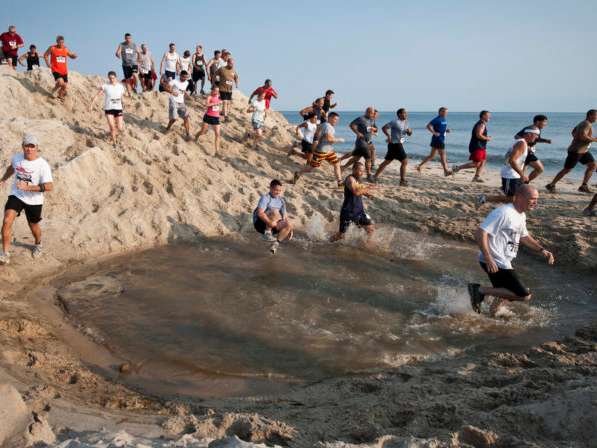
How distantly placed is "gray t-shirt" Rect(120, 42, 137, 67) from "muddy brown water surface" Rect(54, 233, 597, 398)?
7.34 m

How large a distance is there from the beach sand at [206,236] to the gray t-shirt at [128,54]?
1151mm

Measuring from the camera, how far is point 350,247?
27.8 ft

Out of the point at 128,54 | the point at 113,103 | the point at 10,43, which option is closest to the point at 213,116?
the point at 113,103

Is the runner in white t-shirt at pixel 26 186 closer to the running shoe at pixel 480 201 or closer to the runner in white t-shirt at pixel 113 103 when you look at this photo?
the runner in white t-shirt at pixel 113 103

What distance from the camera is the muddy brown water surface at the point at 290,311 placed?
4809mm

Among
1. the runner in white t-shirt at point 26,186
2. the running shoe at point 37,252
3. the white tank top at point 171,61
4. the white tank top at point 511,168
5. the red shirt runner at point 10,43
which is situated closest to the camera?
the runner in white t-shirt at point 26,186

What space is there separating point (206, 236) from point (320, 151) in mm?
3375

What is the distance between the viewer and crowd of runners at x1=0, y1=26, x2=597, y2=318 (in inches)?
213

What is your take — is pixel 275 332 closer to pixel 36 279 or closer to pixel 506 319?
pixel 506 319

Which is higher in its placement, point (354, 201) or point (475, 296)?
point (354, 201)

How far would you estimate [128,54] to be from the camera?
13125 mm

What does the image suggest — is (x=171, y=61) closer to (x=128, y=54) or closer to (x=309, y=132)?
(x=128, y=54)

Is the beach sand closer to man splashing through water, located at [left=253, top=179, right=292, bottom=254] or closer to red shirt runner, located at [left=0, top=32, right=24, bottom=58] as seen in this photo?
man splashing through water, located at [left=253, top=179, right=292, bottom=254]

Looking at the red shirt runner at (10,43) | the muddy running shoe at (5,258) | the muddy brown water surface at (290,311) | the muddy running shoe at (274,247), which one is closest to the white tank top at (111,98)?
the muddy brown water surface at (290,311)
